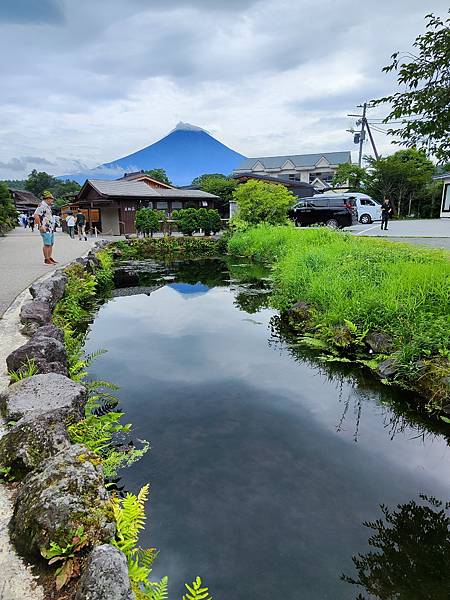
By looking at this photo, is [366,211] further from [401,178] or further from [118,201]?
[118,201]

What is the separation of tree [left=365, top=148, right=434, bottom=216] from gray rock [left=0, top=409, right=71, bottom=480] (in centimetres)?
3424

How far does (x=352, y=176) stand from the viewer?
116 feet

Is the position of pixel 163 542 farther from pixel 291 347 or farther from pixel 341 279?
pixel 341 279

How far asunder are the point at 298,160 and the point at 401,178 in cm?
2412

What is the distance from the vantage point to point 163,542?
306 centimetres

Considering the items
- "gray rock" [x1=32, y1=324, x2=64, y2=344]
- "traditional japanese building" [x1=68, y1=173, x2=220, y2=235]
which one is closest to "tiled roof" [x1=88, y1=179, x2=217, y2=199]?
"traditional japanese building" [x1=68, y1=173, x2=220, y2=235]

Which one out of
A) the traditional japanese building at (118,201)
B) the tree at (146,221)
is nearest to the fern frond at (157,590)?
the tree at (146,221)

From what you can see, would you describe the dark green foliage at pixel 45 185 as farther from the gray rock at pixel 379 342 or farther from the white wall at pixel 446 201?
the gray rock at pixel 379 342

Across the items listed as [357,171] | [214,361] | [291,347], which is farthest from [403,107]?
[357,171]

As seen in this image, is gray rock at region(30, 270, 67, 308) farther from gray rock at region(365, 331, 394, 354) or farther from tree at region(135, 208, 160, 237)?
tree at region(135, 208, 160, 237)

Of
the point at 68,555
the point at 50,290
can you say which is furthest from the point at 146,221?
the point at 68,555

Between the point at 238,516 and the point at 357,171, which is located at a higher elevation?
the point at 357,171

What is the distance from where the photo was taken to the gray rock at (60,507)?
7.29ft

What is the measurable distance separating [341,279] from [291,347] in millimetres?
2077
